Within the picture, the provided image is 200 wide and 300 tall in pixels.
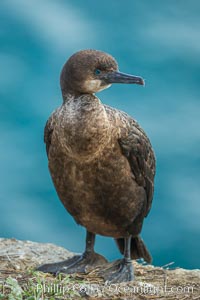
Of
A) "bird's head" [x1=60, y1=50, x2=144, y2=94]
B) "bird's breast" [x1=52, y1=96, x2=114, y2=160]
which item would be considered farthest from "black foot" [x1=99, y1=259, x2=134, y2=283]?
"bird's head" [x1=60, y1=50, x2=144, y2=94]

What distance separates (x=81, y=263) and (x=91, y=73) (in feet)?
6.67

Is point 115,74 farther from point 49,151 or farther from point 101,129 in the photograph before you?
point 49,151

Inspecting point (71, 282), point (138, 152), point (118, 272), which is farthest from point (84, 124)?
point (118, 272)

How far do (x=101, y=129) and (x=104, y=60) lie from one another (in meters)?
0.59

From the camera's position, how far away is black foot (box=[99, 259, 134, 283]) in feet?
23.5

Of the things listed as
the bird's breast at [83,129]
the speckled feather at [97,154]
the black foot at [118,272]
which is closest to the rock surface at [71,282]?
the black foot at [118,272]

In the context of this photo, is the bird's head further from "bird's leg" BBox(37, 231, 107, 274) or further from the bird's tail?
the bird's tail

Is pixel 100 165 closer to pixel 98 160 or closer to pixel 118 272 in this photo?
pixel 98 160

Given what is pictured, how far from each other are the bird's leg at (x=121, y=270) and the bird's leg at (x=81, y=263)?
193 mm

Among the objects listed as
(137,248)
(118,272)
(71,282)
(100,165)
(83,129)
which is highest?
(83,129)

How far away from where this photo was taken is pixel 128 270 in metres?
7.33

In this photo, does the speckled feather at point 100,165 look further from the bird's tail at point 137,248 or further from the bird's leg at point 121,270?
the bird's tail at point 137,248

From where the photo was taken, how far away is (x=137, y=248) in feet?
26.2

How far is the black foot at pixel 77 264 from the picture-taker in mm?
7402
